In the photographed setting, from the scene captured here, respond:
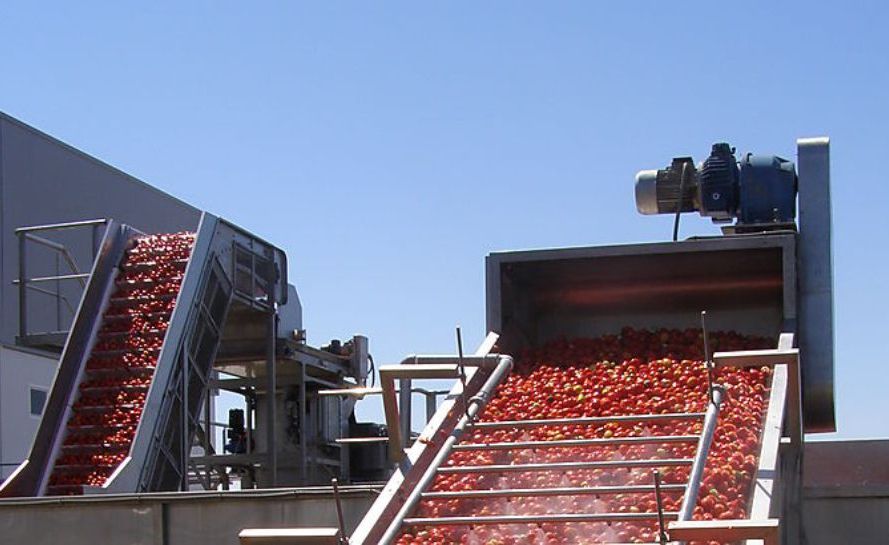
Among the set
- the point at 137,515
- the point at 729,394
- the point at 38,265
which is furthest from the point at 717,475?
the point at 38,265

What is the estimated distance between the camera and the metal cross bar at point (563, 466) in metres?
6.11

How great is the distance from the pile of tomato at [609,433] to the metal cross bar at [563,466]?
0.13ft

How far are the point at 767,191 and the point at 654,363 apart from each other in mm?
1833

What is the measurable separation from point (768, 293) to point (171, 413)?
5.92 metres

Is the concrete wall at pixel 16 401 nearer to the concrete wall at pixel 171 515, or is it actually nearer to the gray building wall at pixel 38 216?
the gray building wall at pixel 38 216

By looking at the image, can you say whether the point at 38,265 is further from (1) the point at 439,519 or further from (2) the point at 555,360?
(1) the point at 439,519

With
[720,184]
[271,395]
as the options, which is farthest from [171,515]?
[271,395]

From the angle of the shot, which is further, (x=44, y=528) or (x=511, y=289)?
(x=511, y=289)

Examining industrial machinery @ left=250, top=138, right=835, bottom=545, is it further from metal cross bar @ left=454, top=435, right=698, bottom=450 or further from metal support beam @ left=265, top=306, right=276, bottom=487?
metal support beam @ left=265, top=306, right=276, bottom=487

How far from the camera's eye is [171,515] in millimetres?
7727

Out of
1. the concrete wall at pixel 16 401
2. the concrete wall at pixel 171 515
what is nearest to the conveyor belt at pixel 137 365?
the concrete wall at pixel 171 515

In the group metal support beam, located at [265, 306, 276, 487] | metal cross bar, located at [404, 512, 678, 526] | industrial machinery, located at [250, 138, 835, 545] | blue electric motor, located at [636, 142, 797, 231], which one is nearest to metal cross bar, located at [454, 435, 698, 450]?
industrial machinery, located at [250, 138, 835, 545]

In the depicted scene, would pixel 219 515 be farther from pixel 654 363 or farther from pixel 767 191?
pixel 767 191

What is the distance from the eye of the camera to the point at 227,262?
1357 cm
